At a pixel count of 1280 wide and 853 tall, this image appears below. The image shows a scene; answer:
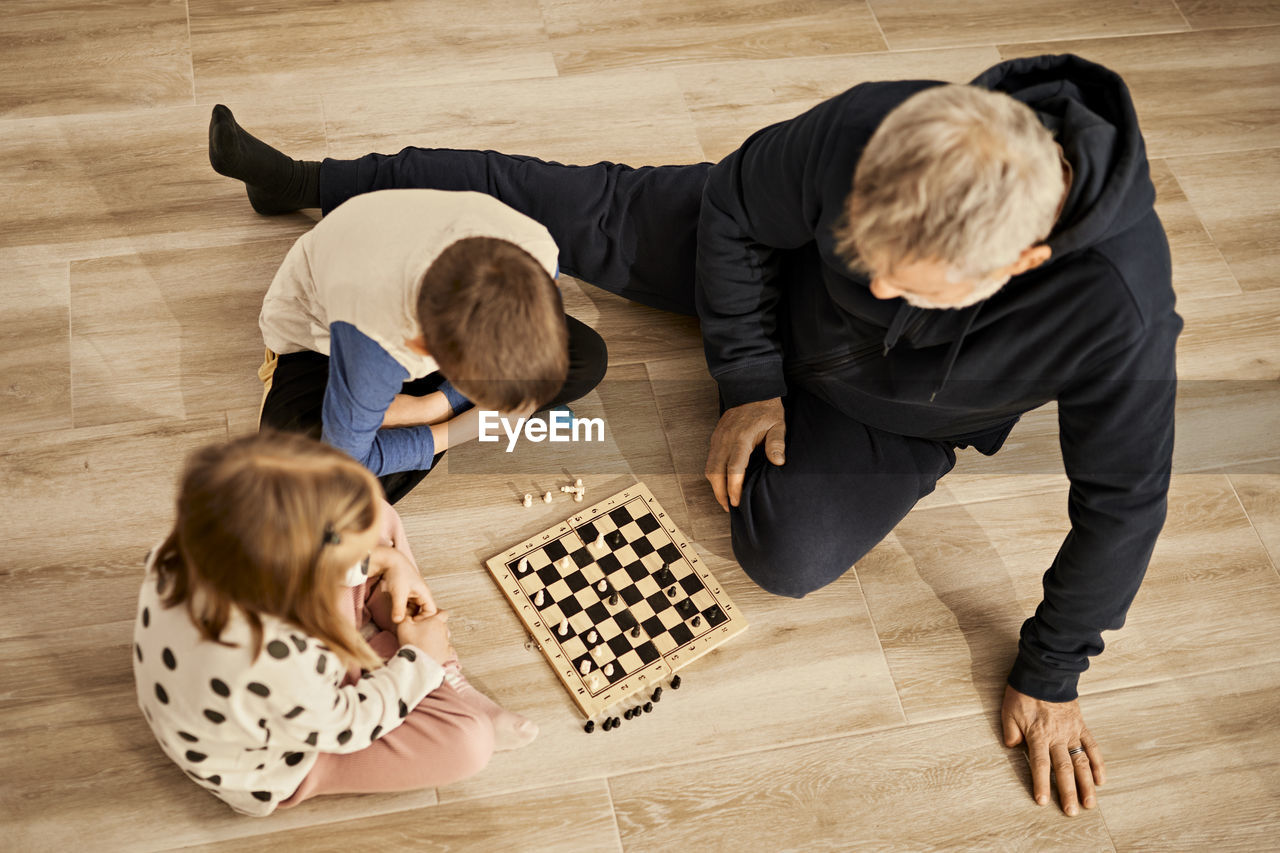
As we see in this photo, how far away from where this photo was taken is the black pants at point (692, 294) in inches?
60.9

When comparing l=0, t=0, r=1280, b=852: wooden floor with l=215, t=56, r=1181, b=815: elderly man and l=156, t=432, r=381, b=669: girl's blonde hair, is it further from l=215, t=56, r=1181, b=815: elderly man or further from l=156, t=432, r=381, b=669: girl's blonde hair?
l=156, t=432, r=381, b=669: girl's blonde hair

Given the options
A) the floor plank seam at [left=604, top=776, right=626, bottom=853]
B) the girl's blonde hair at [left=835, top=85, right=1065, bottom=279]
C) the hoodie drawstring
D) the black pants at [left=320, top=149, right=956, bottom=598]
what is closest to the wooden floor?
the floor plank seam at [left=604, top=776, right=626, bottom=853]

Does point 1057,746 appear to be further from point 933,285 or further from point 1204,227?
point 1204,227

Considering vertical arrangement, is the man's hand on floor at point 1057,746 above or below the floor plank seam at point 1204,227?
below

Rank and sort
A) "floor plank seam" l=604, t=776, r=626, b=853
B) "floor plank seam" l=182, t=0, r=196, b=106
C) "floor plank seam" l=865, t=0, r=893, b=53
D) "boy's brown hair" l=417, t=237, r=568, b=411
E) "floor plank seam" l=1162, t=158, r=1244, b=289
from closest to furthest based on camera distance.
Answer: "boy's brown hair" l=417, t=237, r=568, b=411 → "floor plank seam" l=604, t=776, r=626, b=853 → "floor plank seam" l=182, t=0, r=196, b=106 → "floor plank seam" l=1162, t=158, r=1244, b=289 → "floor plank seam" l=865, t=0, r=893, b=53

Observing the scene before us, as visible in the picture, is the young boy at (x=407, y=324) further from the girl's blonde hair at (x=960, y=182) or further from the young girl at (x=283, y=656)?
the girl's blonde hair at (x=960, y=182)

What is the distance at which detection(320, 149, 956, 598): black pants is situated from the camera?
5.08ft

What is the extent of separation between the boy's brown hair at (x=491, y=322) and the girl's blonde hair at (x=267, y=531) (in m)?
0.18

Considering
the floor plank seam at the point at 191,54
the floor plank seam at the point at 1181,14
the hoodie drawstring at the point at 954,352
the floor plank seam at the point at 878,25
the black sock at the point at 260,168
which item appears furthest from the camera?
the floor plank seam at the point at 1181,14

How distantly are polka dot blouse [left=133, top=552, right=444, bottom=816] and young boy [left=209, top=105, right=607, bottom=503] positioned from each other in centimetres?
34

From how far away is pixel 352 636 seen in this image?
1149mm

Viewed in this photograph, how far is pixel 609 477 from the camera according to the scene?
1.69 metres

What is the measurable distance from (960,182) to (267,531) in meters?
0.79

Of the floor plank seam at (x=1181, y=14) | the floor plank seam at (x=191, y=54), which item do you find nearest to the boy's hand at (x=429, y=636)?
the floor plank seam at (x=191, y=54)
